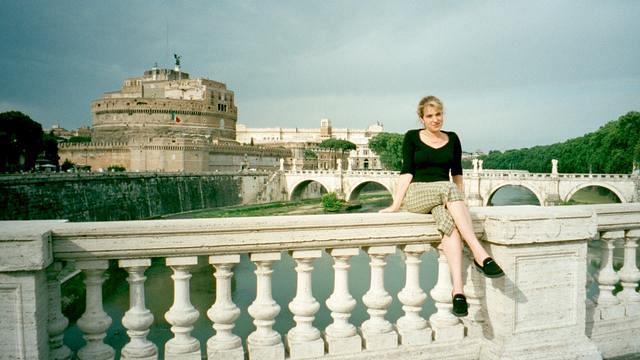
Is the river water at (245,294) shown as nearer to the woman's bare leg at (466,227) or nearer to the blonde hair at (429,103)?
the blonde hair at (429,103)

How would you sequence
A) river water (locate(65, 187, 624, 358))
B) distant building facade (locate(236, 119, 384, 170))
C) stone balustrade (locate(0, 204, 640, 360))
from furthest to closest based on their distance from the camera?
distant building facade (locate(236, 119, 384, 170)) < river water (locate(65, 187, 624, 358)) < stone balustrade (locate(0, 204, 640, 360))

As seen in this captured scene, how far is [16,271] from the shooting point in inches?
81.0

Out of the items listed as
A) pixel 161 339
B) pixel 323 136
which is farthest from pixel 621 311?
pixel 323 136

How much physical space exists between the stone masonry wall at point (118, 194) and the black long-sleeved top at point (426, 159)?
20.3m

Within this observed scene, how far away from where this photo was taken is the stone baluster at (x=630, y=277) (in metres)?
3.17

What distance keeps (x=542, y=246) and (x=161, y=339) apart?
908 cm

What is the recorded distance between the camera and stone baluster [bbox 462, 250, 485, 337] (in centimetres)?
274

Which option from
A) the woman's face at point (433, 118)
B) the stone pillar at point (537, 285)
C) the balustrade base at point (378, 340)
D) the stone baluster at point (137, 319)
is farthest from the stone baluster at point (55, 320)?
the stone pillar at point (537, 285)

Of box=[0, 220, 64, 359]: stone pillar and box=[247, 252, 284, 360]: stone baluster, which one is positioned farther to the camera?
box=[247, 252, 284, 360]: stone baluster

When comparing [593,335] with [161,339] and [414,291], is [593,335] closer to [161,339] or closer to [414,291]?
[414,291]

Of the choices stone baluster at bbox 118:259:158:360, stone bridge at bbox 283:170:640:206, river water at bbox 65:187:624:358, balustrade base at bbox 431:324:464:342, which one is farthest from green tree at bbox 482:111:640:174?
stone baluster at bbox 118:259:158:360

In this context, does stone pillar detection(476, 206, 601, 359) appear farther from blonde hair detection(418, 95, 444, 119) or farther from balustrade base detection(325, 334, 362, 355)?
balustrade base detection(325, 334, 362, 355)

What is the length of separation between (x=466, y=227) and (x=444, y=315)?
23.0 inches

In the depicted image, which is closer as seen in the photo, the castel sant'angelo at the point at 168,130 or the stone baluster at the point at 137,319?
the stone baluster at the point at 137,319
